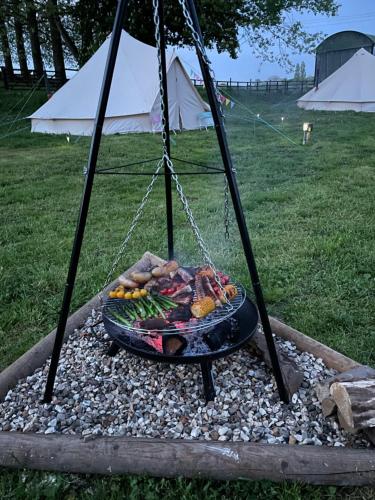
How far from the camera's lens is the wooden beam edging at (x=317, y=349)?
2.12 m

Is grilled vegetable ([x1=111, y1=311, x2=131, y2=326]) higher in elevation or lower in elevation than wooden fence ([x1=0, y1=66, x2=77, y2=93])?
lower

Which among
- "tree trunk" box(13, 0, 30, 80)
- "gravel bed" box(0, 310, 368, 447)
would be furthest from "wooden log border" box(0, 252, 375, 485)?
"tree trunk" box(13, 0, 30, 80)

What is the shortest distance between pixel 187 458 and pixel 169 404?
411mm

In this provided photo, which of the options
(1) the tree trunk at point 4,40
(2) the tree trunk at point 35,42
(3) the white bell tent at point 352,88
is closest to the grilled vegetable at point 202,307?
(3) the white bell tent at point 352,88

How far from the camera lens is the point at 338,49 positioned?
1944cm

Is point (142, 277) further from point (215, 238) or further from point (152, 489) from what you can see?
point (215, 238)

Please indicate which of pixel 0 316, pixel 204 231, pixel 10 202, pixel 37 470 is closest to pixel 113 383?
pixel 37 470

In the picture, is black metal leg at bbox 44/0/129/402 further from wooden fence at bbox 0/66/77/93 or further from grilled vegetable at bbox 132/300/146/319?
wooden fence at bbox 0/66/77/93

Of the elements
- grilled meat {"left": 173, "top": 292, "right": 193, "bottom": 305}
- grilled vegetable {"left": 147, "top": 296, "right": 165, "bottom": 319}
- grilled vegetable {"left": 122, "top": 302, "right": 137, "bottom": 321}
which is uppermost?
grilled meat {"left": 173, "top": 292, "right": 193, "bottom": 305}

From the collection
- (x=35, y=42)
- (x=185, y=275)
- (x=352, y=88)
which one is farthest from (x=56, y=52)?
(x=185, y=275)

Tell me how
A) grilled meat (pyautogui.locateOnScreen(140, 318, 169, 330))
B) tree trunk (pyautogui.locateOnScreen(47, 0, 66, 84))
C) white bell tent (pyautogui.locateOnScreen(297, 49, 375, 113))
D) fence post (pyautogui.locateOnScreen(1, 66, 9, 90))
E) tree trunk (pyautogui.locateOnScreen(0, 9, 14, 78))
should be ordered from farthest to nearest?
tree trunk (pyautogui.locateOnScreen(47, 0, 66, 84))
fence post (pyautogui.locateOnScreen(1, 66, 9, 90))
tree trunk (pyautogui.locateOnScreen(0, 9, 14, 78))
white bell tent (pyautogui.locateOnScreen(297, 49, 375, 113))
grilled meat (pyautogui.locateOnScreen(140, 318, 169, 330))

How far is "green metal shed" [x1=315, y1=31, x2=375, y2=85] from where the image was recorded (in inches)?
723

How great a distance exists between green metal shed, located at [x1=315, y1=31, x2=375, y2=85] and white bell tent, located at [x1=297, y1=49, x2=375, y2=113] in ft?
13.9

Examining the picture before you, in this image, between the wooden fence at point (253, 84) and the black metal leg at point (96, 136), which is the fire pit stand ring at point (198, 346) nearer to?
the black metal leg at point (96, 136)
